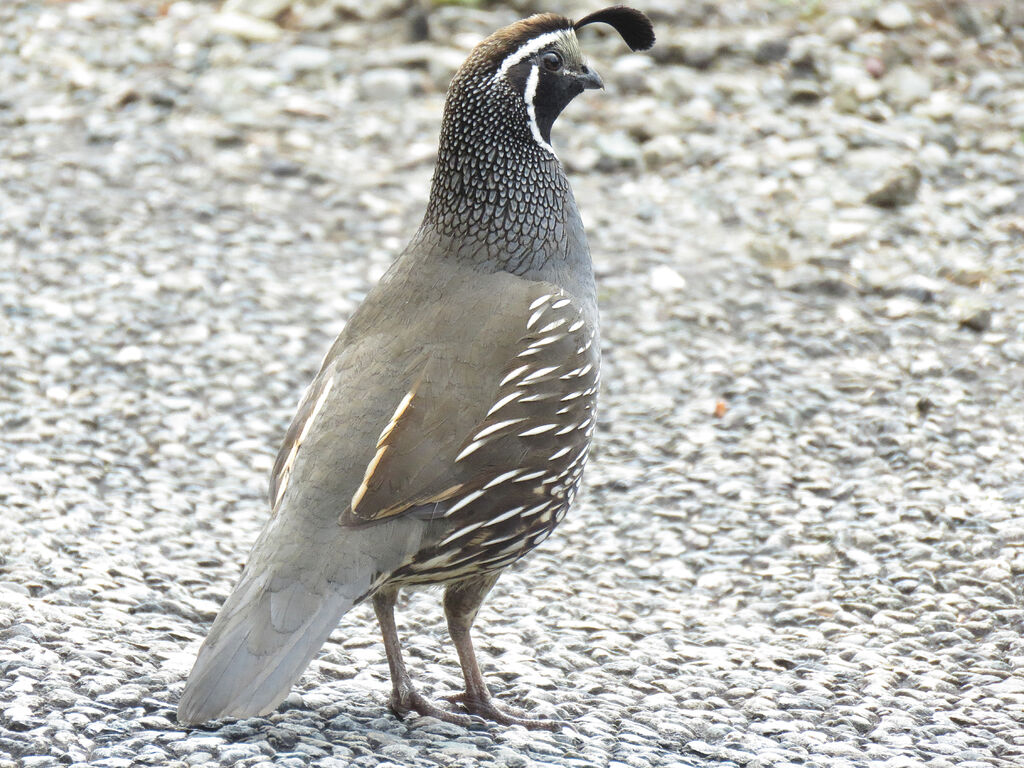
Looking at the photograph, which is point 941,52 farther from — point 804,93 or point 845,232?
point 845,232

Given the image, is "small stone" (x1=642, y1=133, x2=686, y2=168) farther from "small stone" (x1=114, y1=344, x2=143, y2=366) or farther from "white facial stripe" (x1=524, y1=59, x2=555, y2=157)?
"white facial stripe" (x1=524, y1=59, x2=555, y2=157)

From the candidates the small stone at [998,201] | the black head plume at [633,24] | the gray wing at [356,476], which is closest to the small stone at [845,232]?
the small stone at [998,201]

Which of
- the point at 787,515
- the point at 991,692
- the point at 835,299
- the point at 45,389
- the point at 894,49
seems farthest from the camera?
the point at 894,49

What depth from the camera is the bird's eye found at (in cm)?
601

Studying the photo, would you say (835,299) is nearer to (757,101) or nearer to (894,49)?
(757,101)

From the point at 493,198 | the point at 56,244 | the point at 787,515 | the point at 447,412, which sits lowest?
the point at 787,515

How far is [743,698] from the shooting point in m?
5.48

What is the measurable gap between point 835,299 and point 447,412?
195 inches

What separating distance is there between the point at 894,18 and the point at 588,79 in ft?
22.8

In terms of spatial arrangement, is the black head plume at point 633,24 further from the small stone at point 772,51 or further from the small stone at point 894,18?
the small stone at point 894,18

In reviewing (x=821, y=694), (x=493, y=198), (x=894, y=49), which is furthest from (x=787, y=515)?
(x=894, y=49)

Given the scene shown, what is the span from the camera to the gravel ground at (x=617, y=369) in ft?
17.3

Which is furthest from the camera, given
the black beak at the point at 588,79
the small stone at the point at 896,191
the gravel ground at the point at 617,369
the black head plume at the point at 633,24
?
the small stone at the point at 896,191

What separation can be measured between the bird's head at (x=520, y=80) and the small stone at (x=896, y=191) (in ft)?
14.7
